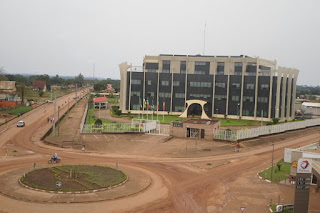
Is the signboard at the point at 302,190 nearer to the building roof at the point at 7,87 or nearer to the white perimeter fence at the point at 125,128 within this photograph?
the white perimeter fence at the point at 125,128

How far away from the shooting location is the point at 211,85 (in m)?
98.6

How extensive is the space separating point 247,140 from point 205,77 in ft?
131

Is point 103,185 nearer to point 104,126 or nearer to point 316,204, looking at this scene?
point 316,204

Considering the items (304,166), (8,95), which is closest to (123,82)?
(8,95)

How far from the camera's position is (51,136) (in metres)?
60.2

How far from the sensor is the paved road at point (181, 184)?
28.6m

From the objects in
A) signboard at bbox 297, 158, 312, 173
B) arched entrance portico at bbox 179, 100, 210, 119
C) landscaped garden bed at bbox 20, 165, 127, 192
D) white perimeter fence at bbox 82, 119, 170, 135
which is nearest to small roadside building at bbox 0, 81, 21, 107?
white perimeter fence at bbox 82, 119, 170, 135

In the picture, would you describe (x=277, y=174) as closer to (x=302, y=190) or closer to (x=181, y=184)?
(x=181, y=184)

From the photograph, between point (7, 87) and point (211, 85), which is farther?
point (7, 87)

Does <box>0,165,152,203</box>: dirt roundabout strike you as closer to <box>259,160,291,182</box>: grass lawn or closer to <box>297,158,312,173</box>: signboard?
<box>259,160,291,182</box>: grass lawn

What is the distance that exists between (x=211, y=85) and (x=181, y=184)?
6557cm

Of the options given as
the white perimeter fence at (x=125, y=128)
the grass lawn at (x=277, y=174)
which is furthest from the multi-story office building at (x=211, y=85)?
the grass lawn at (x=277, y=174)

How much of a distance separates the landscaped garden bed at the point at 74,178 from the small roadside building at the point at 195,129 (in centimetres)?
2564

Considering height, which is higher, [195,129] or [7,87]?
[7,87]
